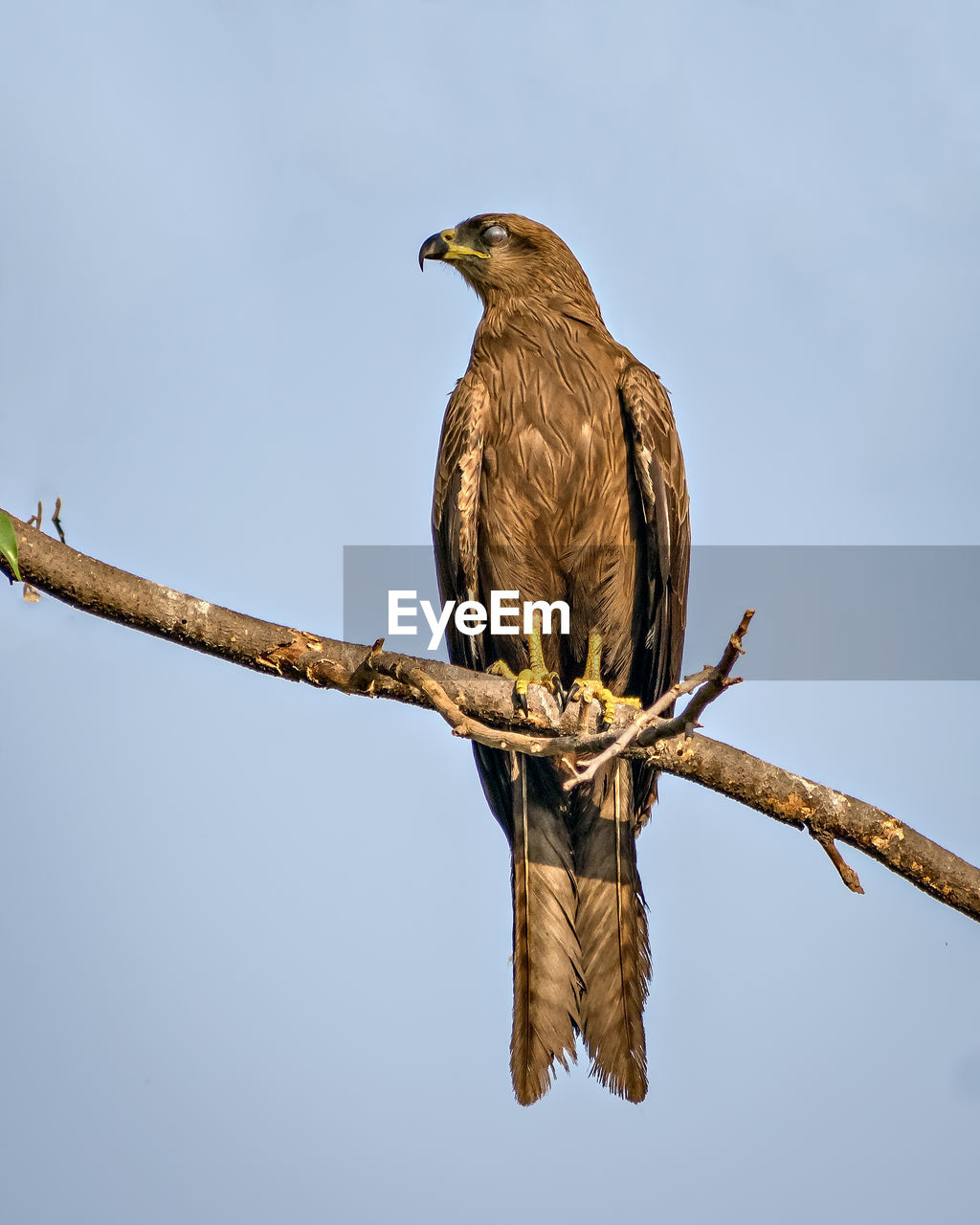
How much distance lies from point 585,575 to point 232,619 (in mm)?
1798

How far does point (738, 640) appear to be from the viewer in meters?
2.81

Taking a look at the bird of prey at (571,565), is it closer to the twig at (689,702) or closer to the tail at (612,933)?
the tail at (612,933)

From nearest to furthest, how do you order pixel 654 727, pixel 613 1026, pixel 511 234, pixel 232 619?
pixel 654 727, pixel 232 619, pixel 613 1026, pixel 511 234

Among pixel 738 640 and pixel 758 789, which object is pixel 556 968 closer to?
pixel 758 789

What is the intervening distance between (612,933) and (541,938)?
269mm

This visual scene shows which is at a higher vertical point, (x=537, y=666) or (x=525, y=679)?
(x=537, y=666)

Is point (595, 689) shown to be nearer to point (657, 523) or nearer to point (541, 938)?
point (657, 523)

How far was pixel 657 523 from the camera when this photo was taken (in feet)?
16.5

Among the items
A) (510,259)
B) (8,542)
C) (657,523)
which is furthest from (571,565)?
(8,542)

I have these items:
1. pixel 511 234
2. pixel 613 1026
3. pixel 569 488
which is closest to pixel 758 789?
pixel 613 1026

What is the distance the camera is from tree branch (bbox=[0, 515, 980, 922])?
3.52 m

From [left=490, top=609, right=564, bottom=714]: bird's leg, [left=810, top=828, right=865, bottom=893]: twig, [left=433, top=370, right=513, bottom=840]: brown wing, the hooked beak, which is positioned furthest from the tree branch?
the hooked beak

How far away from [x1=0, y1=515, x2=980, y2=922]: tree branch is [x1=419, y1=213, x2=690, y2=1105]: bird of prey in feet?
2.60

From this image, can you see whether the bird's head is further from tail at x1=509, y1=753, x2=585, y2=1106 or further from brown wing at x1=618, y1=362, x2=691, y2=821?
tail at x1=509, y1=753, x2=585, y2=1106
